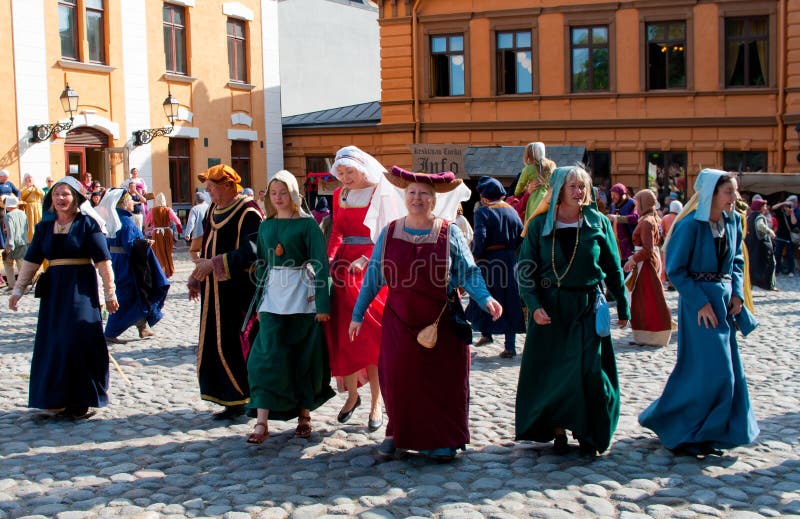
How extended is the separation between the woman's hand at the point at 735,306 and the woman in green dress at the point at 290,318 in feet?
8.23

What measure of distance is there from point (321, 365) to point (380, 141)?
21411 mm

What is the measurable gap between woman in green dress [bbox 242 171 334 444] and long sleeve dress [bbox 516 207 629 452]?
4.42ft

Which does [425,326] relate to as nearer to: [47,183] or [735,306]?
[735,306]

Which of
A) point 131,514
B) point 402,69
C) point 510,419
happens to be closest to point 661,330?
point 510,419

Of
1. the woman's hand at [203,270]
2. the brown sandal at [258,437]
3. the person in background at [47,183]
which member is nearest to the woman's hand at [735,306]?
the brown sandal at [258,437]

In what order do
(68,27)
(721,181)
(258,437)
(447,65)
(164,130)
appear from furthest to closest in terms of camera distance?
(447,65) → (164,130) → (68,27) → (258,437) → (721,181)

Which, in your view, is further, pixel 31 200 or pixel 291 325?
pixel 31 200

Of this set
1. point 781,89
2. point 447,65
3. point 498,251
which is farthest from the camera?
point 447,65

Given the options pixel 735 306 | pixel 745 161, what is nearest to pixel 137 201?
pixel 735 306

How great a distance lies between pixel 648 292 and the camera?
10031mm

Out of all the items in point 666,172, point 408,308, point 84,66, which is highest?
point 84,66

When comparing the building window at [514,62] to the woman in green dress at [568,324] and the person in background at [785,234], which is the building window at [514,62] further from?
the woman in green dress at [568,324]

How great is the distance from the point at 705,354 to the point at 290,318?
2.61 m

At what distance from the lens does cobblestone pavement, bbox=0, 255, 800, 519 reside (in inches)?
189
